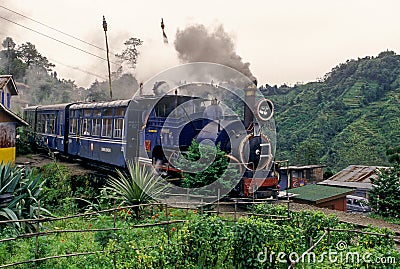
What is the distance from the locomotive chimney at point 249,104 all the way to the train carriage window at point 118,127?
155 inches

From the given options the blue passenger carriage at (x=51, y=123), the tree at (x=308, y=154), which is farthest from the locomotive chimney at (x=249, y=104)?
the tree at (x=308, y=154)

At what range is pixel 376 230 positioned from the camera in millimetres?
5895

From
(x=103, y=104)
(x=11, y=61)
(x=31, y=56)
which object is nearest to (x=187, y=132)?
(x=103, y=104)

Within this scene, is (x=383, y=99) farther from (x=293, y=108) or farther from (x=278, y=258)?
(x=278, y=258)

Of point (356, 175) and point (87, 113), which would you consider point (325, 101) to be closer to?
point (356, 175)

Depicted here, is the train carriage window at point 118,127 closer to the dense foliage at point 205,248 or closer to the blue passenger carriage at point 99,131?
the blue passenger carriage at point 99,131

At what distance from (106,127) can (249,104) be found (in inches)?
207

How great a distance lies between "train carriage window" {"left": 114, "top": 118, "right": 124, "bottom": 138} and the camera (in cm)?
1193

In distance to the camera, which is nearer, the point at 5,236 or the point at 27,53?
the point at 5,236

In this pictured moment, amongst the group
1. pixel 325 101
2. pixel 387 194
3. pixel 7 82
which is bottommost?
pixel 387 194

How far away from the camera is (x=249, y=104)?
10344 mm

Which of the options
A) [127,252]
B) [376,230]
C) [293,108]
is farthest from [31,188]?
[293,108]

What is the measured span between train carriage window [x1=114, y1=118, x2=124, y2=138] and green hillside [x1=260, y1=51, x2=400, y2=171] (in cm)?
1909

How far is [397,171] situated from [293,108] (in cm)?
2785
